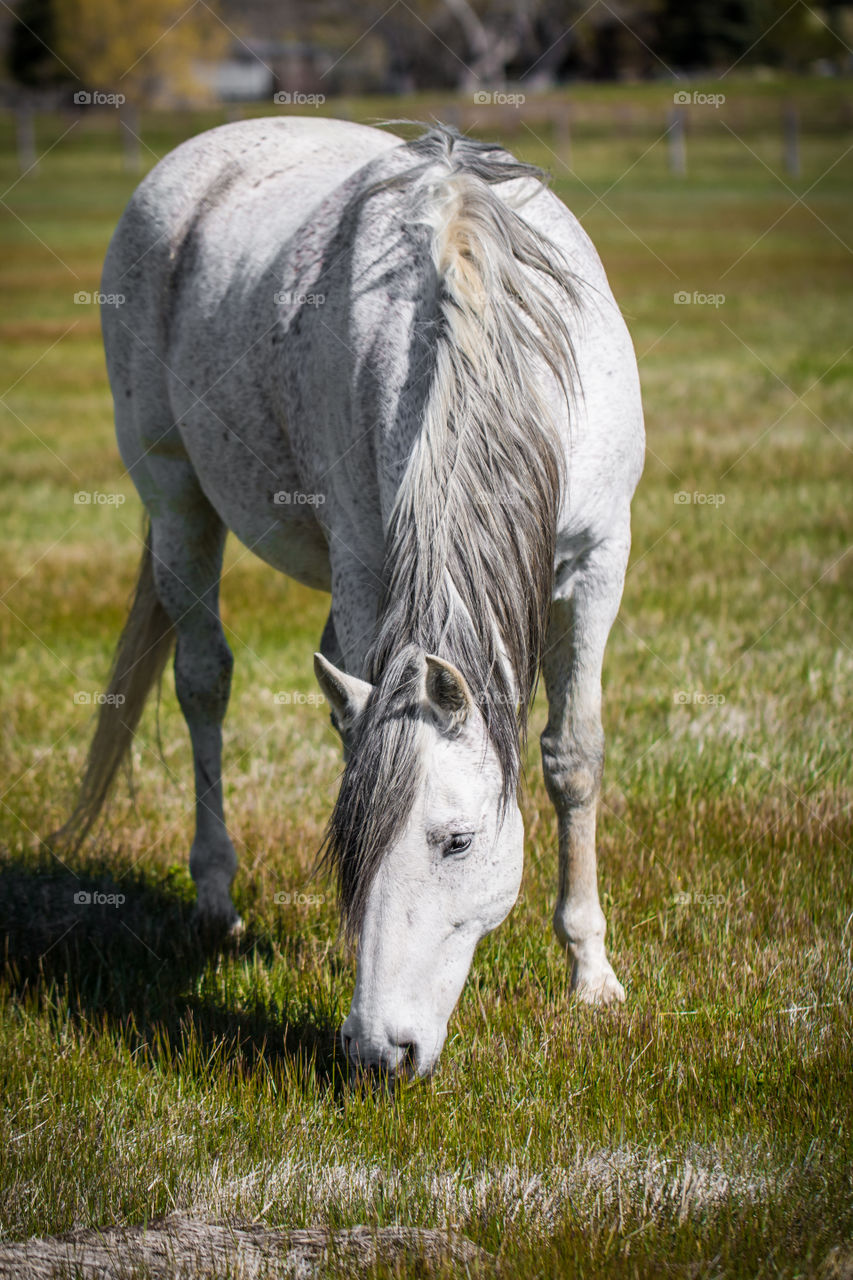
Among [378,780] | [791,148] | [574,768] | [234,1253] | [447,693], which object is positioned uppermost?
[791,148]

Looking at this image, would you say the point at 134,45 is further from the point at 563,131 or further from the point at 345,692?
the point at 345,692

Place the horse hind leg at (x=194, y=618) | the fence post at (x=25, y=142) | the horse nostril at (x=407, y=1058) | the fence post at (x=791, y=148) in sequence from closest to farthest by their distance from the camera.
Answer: the horse nostril at (x=407, y=1058) → the horse hind leg at (x=194, y=618) → the fence post at (x=791, y=148) → the fence post at (x=25, y=142)

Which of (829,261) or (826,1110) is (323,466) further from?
(829,261)

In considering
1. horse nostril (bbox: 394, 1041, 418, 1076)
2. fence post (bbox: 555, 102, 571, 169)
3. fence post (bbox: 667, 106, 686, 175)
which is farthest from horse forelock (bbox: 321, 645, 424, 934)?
fence post (bbox: 667, 106, 686, 175)

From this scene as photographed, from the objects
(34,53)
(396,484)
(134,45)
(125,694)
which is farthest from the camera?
(34,53)

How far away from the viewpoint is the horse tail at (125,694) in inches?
162

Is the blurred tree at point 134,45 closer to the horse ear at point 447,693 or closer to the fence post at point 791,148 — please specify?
the fence post at point 791,148

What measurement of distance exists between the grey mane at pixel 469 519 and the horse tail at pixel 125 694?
74.2 inches

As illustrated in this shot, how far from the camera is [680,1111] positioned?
2529 millimetres

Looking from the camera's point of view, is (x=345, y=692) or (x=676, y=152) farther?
(x=676, y=152)

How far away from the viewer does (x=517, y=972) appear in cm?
321

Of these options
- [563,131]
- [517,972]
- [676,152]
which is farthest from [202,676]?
[676,152]

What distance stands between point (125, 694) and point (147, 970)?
40.3 inches

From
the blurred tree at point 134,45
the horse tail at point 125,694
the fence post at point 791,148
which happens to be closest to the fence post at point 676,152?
the fence post at point 791,148
